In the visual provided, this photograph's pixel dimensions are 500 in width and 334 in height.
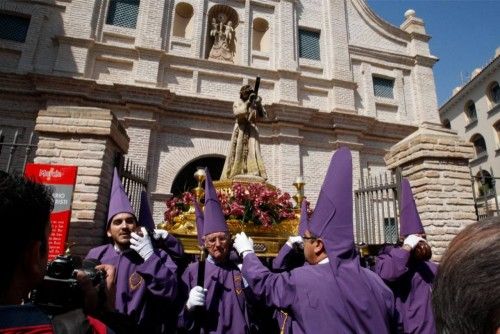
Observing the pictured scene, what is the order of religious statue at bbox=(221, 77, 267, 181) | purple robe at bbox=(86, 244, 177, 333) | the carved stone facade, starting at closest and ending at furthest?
1. purple robe at bbox=(86, 244, 177, 333)
2. religious statue at bbox=(221, 77, 267, 181)
3. the carved stone facade

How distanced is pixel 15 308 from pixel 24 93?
11.3 metres

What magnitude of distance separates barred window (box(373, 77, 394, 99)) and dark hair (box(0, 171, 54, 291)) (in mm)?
14127

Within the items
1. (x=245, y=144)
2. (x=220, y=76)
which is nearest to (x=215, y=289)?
(x=245, y=144)

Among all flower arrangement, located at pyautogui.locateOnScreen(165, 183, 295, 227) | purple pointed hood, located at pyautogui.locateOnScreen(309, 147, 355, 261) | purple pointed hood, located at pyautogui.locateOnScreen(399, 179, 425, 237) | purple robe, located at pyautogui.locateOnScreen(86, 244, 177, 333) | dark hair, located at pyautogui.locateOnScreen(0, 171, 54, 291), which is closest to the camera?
dark hair, located at pyautogui.locateOnScreen(0, 171, 54, 291)

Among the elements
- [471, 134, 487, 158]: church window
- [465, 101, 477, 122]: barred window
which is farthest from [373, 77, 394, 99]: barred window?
[465, 101, 477, 122]: barred window

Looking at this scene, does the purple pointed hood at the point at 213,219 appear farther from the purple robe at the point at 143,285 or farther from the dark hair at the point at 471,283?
the dark hair at the point at 471,283

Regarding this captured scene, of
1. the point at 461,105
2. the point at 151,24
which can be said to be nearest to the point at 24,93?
the point at 151,24

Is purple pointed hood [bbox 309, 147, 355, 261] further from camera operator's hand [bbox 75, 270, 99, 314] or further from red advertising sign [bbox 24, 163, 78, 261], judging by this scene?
red advertising sign [bbox 24, 163, 78, 261]

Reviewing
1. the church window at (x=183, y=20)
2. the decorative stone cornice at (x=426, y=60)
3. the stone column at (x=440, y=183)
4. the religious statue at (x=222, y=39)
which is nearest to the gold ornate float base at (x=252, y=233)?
the stone column at (x=440, y=183)

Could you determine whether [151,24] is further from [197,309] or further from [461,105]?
[461,105]

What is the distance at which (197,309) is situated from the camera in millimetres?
2725

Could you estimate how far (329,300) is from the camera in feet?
6.46

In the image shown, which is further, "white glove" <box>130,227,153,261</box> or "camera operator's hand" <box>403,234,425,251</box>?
"camera operator's hand" <box>403,234,425,251</box>

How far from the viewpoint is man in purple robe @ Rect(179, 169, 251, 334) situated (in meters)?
2.78
